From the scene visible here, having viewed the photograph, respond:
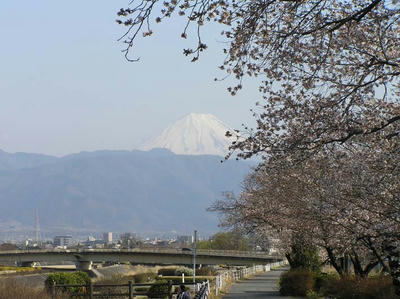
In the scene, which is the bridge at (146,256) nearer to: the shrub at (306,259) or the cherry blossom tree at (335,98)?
the shrub at (306,259)

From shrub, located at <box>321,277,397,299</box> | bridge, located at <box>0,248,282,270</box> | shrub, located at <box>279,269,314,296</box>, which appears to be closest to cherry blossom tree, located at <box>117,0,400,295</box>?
shrub, located at <box>321,277,397,299</box>

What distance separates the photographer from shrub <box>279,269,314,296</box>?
141ft

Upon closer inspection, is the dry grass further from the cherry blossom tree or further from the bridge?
the bridge

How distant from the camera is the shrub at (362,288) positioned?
87.8ft

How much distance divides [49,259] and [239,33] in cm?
14714

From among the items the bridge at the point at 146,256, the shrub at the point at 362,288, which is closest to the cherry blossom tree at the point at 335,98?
the shrub at the point at 362,288

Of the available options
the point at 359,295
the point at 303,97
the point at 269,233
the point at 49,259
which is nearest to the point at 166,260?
the point at 49,259

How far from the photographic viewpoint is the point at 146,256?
5782 inches

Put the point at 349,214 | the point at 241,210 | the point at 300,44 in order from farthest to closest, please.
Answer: the point at 241,210 < the point at 349,214 < the point at 300,44

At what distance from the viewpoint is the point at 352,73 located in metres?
16.5

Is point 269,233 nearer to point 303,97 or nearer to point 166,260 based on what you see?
point 303,97

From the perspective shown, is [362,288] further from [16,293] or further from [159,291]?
[159,291]

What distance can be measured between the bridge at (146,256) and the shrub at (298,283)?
8845cm

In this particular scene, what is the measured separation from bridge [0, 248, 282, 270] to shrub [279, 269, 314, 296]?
88.4 metres
